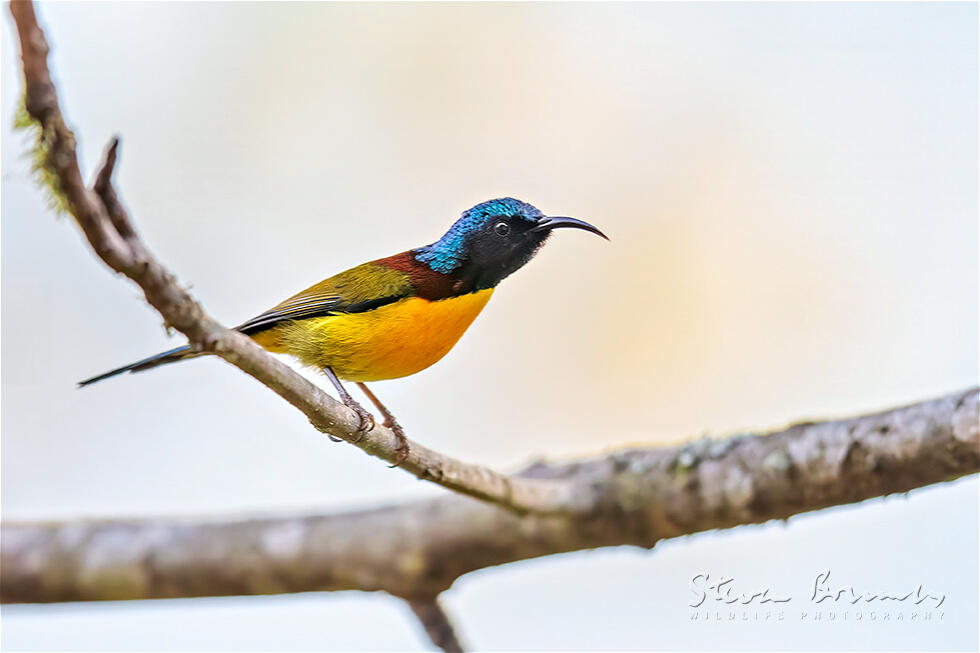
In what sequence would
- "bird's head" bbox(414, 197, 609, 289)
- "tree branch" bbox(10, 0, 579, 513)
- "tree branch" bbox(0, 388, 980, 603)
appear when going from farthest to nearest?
1. "tree branch" bbox(0, 388, 980, 603)
2. "bird's head" bbox(414, 197, 609, 289)
3. "tree branch" bbox(10, 0, 579, 513)

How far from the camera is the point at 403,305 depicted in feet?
13.8

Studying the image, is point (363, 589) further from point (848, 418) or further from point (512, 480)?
point (848, 418)

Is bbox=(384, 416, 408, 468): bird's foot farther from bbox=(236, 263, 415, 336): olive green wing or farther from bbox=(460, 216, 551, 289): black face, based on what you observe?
bbox=(460, 216, 551, 289): black face

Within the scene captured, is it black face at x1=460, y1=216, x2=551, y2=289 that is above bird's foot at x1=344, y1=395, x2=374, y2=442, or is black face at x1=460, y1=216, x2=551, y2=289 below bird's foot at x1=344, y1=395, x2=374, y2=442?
above

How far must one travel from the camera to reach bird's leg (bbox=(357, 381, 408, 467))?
13.0 feet

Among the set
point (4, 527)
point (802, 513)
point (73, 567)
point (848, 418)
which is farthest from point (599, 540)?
point (4, 527)

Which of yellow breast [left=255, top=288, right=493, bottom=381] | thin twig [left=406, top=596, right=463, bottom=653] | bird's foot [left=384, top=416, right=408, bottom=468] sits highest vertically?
yellow breast [left=255, top=288, right=493, bottom=381]

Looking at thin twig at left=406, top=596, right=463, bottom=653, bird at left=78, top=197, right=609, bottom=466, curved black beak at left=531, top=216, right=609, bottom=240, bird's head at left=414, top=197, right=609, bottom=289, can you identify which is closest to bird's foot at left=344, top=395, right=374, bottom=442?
bird at left=78, top=197, right=609, bottom=466

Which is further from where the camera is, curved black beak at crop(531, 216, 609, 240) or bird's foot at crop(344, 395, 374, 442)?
curved black beak at crop(531, 216, 609, 240)

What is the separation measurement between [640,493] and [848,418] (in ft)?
4.43

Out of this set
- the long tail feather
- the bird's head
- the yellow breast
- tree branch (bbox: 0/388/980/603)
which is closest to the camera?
the long tail feather

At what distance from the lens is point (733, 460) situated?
15.8ft

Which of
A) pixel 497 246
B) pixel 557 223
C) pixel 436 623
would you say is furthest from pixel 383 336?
pixel 436 623

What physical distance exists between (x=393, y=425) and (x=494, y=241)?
100cm
